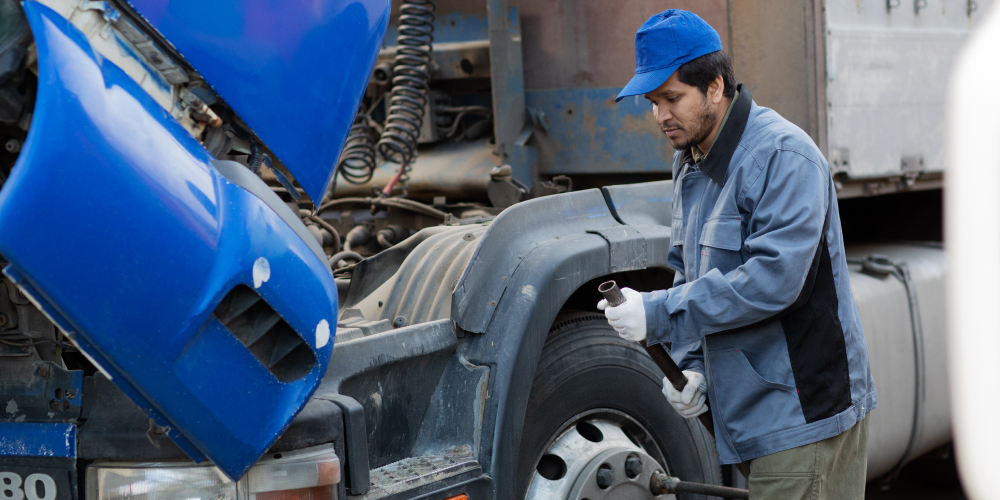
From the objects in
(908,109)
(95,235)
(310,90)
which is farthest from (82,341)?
(908,109)

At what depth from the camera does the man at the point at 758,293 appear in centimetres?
204

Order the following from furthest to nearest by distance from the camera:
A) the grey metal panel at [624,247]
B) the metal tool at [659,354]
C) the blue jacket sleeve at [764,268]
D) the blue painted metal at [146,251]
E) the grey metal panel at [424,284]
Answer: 1. the grey metal panel at [624,247]
2. the grey metal panel at [424,284]
3. the metal tool at [659,354]
4. the blue jacket sleeve at [764,268]
5. the blue painted metal at [146,251]

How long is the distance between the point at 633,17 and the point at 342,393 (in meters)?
1.93

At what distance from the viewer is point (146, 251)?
161 cm

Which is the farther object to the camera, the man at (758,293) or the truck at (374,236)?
the man at (758,293)

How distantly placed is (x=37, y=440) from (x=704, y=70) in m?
1.61

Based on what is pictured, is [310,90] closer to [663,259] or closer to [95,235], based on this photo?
[95,235]

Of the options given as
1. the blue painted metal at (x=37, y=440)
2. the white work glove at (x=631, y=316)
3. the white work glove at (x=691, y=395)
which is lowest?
the white work glove at (x=691, y=395)

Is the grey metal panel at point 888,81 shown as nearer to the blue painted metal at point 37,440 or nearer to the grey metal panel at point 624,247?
the grey metal panel at point 624,247

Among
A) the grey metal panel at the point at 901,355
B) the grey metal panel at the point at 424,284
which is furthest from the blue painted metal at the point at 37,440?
the grey metal panel at the point at 901,355

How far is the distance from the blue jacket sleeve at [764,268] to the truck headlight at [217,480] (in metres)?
0.76

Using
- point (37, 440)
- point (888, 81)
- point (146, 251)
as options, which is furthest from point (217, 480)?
point (888, 81)

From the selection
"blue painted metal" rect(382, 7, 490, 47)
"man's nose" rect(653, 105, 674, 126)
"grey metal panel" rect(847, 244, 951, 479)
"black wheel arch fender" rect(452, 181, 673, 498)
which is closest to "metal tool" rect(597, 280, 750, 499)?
"black wheel arch fender" rect(452, 181, 673, 498)

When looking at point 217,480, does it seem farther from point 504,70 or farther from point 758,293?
point 504,70
